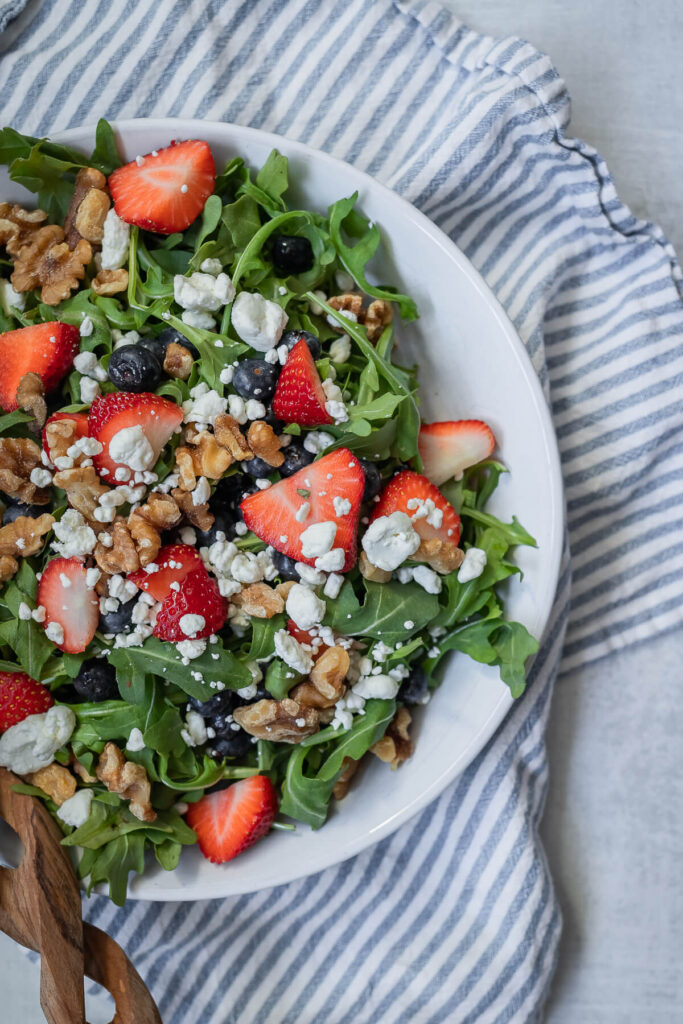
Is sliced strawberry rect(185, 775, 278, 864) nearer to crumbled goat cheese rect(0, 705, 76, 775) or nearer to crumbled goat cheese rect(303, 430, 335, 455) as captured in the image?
crumbled goat cheese rect(0, 705, 76, 775)

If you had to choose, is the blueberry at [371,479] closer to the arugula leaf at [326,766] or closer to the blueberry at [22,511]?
the arugula leaf at [326,766]

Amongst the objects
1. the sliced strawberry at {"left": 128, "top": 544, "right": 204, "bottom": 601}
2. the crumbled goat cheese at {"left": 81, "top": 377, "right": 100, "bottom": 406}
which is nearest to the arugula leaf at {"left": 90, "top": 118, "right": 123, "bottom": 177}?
the crumbled goat cheese at {"left": 81, "top": 377, "right": 100, "bottom": 406}

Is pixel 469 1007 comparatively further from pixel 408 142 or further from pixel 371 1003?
pixel 408 142

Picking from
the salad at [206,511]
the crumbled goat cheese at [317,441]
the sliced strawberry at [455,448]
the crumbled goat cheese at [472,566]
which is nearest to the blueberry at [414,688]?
the salad at [206,511]

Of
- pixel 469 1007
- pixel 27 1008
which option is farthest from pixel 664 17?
pixel 27 1008

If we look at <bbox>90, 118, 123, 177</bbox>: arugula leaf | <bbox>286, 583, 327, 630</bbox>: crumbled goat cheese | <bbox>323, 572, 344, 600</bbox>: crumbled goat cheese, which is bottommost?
<bbox>286, 583, 327, 630</bbox>: crumbled goat cheese

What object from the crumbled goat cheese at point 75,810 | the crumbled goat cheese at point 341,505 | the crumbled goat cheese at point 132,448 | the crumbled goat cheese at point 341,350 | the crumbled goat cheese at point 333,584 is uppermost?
the crumbled goat cheese at point 341,350
